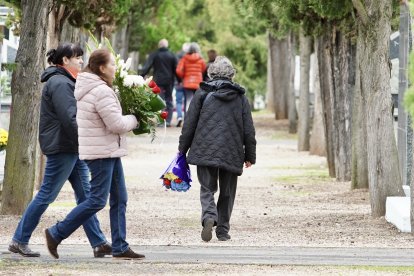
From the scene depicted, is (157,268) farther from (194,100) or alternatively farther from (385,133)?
(385,133)

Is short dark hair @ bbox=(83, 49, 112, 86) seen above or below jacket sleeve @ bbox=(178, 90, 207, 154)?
above

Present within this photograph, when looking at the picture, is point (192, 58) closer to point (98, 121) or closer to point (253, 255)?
point (253, 255)

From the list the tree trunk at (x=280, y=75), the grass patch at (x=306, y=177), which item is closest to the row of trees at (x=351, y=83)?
the grass patch at (x=306, y=177)

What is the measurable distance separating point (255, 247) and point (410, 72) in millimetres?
3176

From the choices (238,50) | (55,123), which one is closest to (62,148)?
(55,123)

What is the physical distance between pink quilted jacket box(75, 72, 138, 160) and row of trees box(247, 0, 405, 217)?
495 cm

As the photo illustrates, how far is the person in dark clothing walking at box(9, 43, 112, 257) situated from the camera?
11180mm

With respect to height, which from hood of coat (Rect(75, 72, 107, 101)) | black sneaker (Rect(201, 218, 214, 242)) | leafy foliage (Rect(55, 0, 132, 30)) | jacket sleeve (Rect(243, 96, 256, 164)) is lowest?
black sneaker (Rect(201, 218, 214, 242))

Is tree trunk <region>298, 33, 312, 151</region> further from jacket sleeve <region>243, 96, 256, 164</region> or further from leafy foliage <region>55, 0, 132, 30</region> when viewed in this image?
jacket sleeve <region>243, 96, 256, 164</region>

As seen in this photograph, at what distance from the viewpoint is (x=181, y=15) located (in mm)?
57094

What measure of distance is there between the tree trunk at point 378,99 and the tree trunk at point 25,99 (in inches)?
134

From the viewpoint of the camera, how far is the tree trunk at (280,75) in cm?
4238

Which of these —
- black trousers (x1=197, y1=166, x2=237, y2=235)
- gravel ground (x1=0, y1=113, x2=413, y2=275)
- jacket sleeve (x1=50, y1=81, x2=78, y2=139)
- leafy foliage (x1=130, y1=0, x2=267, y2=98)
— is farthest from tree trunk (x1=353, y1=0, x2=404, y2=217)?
leafy foliage (x1=130, y1=0, x2=267, y2=98)

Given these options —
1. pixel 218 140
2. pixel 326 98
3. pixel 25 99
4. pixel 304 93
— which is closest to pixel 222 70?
pixel 218 140
